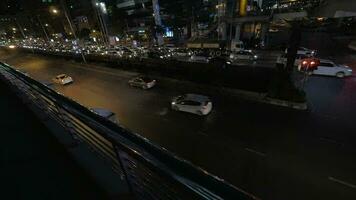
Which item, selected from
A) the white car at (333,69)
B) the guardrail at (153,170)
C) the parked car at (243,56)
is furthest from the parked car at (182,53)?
the guardrail at (153,170)

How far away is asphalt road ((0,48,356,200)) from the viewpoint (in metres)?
9.28

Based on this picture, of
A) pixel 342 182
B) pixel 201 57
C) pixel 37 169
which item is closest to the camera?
pixel 37 169

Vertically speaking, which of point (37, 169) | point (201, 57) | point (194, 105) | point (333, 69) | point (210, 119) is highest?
point (37, 169)

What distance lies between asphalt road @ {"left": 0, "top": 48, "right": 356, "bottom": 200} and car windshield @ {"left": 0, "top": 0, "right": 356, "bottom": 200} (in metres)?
0.06

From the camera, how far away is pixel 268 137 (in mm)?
12211

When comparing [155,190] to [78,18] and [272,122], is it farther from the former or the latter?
[78,18]

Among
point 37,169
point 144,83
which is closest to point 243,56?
point 144,83

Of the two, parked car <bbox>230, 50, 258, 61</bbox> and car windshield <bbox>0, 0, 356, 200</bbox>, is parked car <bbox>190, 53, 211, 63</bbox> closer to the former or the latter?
car windshield <bbox>0, 0, 356, 200</bbox>

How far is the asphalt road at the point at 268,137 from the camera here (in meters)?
9.28

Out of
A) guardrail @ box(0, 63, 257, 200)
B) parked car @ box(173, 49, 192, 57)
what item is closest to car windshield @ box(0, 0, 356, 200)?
guardrail @ box(0, 63, 257, 200)

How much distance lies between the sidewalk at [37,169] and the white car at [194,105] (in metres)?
11.5

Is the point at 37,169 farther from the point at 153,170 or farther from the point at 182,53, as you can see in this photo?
the point at 182,53

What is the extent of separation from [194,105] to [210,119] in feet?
5.39

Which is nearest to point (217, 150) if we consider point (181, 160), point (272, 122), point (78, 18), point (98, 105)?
point (272, 122)
